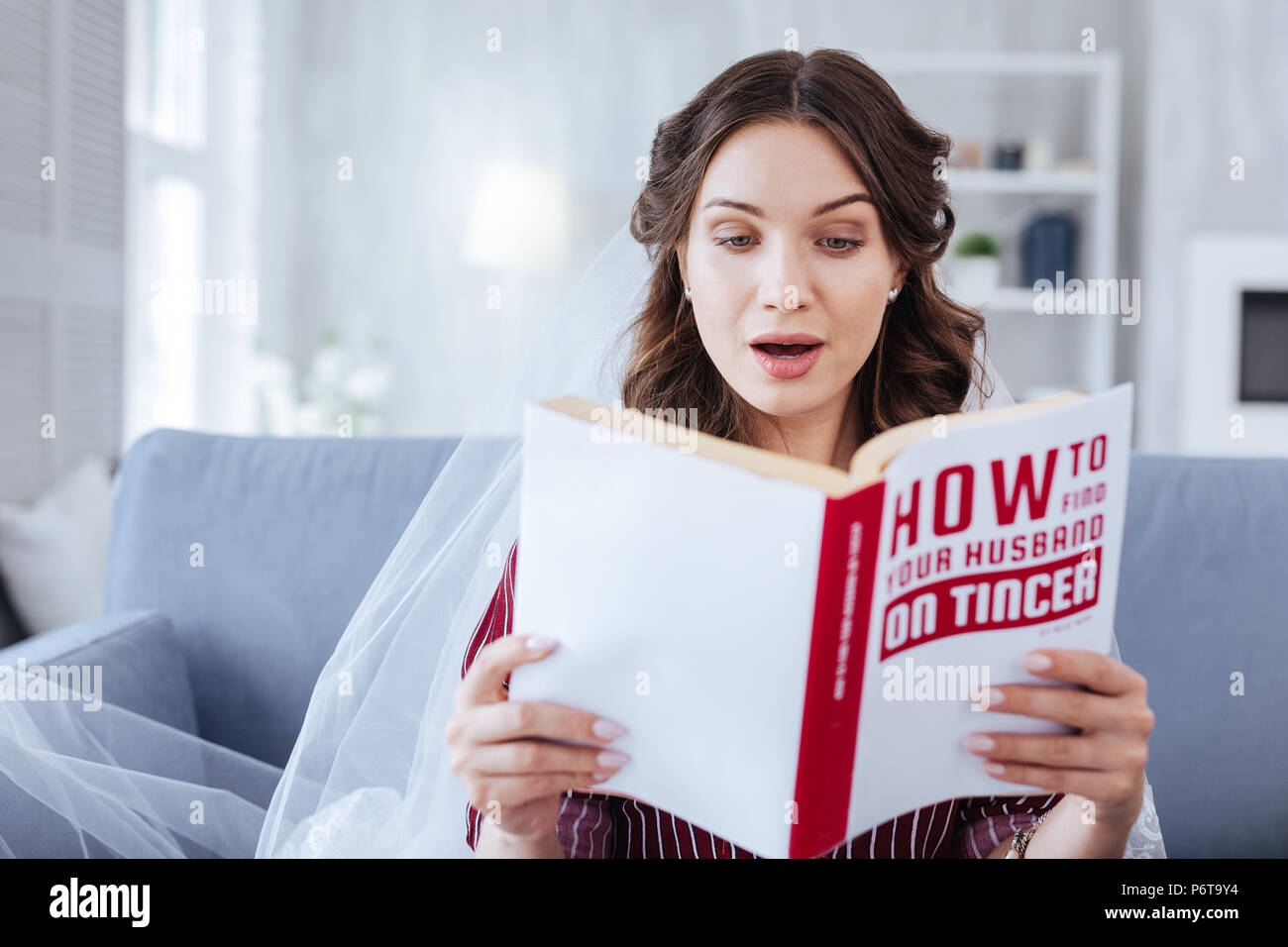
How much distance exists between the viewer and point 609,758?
2.33ft

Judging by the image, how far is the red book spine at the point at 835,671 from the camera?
614mm

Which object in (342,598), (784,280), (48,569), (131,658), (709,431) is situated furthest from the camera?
(48,569)

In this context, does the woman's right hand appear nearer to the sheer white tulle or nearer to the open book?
the open book

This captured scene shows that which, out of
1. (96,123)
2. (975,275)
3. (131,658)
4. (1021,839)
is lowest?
(1021,839)

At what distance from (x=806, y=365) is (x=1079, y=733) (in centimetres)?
37

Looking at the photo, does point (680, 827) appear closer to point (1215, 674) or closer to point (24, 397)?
point (1215, 674)

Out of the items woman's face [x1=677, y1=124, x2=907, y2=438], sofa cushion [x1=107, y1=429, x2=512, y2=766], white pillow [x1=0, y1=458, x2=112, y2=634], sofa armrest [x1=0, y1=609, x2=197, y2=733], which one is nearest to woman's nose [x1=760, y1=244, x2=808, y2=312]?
woman's face [x1=677, y1=124, x2=907, y2=438]

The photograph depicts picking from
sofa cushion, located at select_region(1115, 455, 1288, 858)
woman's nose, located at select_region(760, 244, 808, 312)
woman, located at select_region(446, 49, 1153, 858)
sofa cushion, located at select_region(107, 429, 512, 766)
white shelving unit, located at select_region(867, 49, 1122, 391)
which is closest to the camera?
woman, located at select_region(446, 49, 1153, 858)

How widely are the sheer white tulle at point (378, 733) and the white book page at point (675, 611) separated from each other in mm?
461

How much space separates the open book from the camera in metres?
0.64

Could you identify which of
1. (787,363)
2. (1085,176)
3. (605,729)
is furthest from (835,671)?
(1085,176)

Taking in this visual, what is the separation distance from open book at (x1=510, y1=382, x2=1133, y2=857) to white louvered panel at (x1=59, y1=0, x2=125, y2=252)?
8.94 feet
